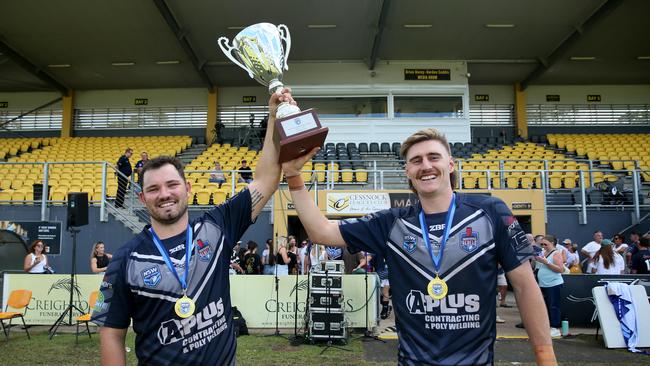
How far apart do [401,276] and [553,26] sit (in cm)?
1879

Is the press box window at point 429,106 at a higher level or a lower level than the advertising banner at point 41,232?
higher

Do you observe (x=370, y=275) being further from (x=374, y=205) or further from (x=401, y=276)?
(x=401, y=276)

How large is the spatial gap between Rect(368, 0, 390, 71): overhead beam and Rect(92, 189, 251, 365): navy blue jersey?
14.8 meters

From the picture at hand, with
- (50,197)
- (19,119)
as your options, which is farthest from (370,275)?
(19,119)

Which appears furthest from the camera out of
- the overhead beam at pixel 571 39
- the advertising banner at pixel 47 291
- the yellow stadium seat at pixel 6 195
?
the overhead beam at pixel 571 39

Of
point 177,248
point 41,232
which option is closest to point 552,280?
point 177,248

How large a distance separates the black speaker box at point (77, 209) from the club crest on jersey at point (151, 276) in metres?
7.59

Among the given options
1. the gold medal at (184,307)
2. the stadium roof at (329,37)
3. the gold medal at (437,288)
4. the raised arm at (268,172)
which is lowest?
the gold medal at (184,307)

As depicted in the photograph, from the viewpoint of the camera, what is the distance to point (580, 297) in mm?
8828

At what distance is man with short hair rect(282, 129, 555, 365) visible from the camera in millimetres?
1881

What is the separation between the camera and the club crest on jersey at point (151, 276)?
2.05 metres

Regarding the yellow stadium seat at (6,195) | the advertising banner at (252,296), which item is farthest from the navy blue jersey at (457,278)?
the yellow stadium seat at (6,195)

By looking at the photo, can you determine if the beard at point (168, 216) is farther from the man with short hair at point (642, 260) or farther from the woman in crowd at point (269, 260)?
the man with short hair at point (642, 260)

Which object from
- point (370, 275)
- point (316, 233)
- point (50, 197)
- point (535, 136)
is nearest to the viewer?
point (316, 233)
